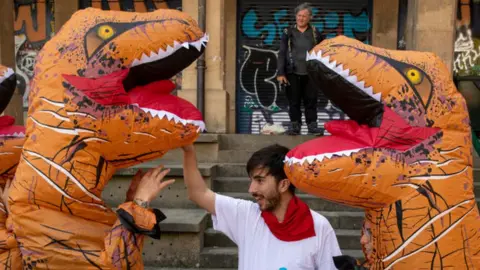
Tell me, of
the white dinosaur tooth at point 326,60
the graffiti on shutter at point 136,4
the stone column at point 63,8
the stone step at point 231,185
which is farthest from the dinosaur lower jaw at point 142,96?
the stone column at point 63,8

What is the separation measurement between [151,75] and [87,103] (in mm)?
345

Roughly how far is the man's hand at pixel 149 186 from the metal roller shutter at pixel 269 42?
6.28m

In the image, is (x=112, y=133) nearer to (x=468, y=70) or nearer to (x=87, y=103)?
(x=87, y=103)

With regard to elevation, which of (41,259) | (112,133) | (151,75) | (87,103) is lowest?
(41,259)

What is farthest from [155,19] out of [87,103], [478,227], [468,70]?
[468,70]

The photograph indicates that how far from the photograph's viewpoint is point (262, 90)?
344 inches

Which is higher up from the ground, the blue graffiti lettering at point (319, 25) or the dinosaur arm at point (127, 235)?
the blue graffiti lettering at point (319, 25)

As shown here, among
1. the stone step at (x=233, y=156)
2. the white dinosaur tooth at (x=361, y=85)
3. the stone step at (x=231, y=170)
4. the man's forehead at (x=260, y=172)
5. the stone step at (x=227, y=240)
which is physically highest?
the white dinosaur tooth at (x=361, y=85)

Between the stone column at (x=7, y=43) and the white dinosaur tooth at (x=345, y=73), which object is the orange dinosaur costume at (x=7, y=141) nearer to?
the white dinosaur tooth at (x=345, y=73)

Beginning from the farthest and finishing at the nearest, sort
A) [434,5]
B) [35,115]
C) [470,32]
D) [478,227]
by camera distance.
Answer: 1. [470,32]
2. [434,5]
3. [35,115]
4. [478,227]

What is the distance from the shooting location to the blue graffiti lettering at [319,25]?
28.0ft

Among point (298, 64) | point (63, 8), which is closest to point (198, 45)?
point (298, 64)

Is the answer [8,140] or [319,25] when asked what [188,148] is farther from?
[319,25]

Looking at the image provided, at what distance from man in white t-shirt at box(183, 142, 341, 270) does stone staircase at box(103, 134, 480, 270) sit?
1.80 meters
